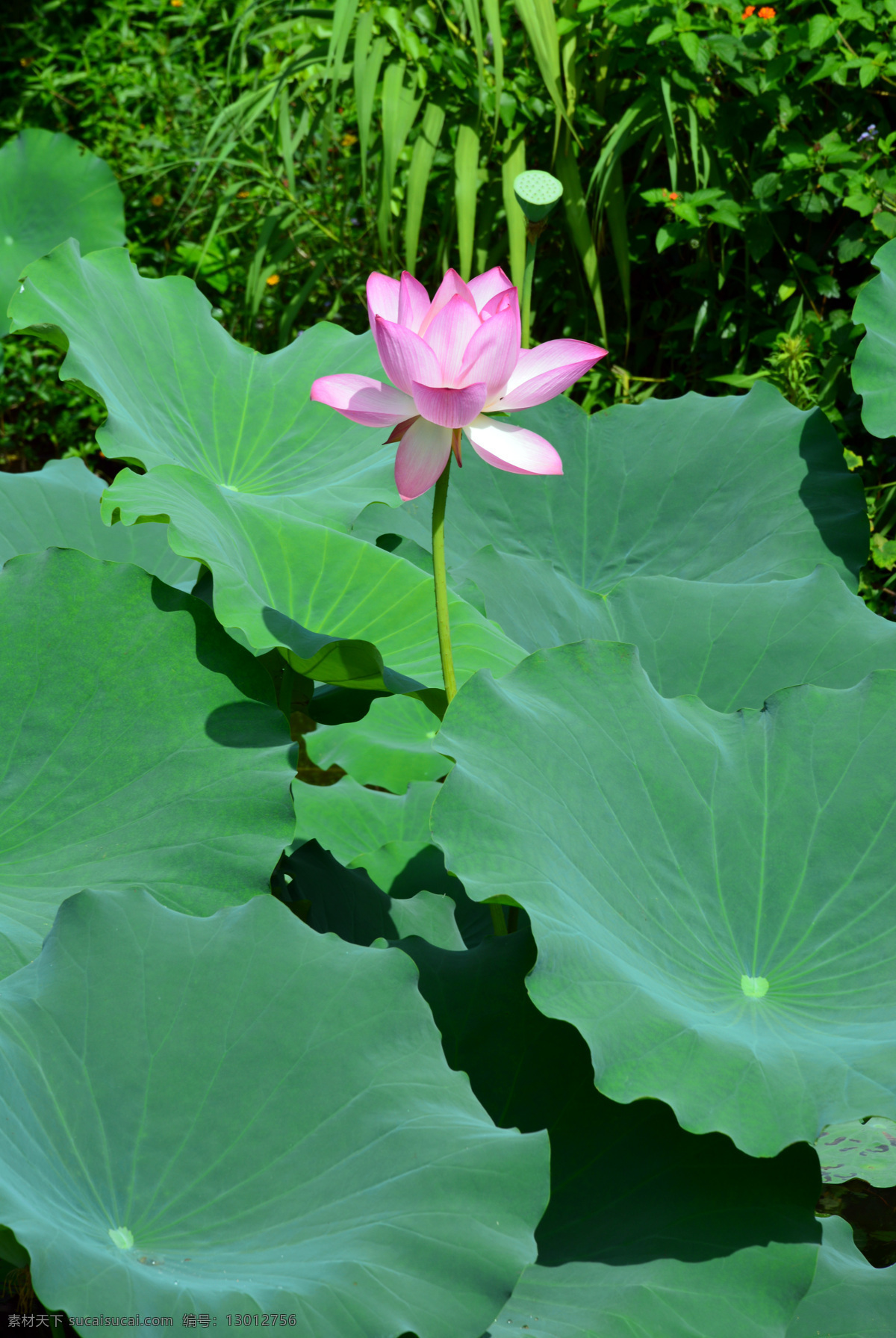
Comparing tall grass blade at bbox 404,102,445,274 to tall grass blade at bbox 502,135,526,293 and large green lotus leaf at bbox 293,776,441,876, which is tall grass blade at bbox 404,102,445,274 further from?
large green lotus leaf at bbox 293,776,441,876

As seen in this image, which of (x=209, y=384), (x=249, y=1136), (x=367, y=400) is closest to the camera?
(x=249, y=1136)

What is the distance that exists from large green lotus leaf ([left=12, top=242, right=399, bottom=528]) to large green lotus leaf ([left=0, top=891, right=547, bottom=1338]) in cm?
65

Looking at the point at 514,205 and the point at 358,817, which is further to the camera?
the point at 514,205

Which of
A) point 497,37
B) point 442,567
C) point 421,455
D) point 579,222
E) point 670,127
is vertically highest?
point 497,37

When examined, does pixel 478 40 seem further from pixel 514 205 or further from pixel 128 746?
pixel 128 746

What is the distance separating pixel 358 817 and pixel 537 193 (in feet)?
2.99

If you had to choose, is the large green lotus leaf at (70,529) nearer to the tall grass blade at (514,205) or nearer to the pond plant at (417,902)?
the pond plant at (417,902)

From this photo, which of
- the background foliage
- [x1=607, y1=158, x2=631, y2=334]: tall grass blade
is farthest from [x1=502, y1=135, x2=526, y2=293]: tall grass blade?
[x1=607, y1=158, x2=631, y2=334]: tall grass blade

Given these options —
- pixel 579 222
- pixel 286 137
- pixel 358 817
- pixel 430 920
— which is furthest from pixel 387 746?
pixel 286 137

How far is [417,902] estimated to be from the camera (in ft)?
3.98

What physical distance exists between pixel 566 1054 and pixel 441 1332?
1.09ft

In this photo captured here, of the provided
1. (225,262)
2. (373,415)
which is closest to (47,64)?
(225,262)

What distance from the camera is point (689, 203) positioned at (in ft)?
9.11

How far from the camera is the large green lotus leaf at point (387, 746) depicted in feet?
5.38
